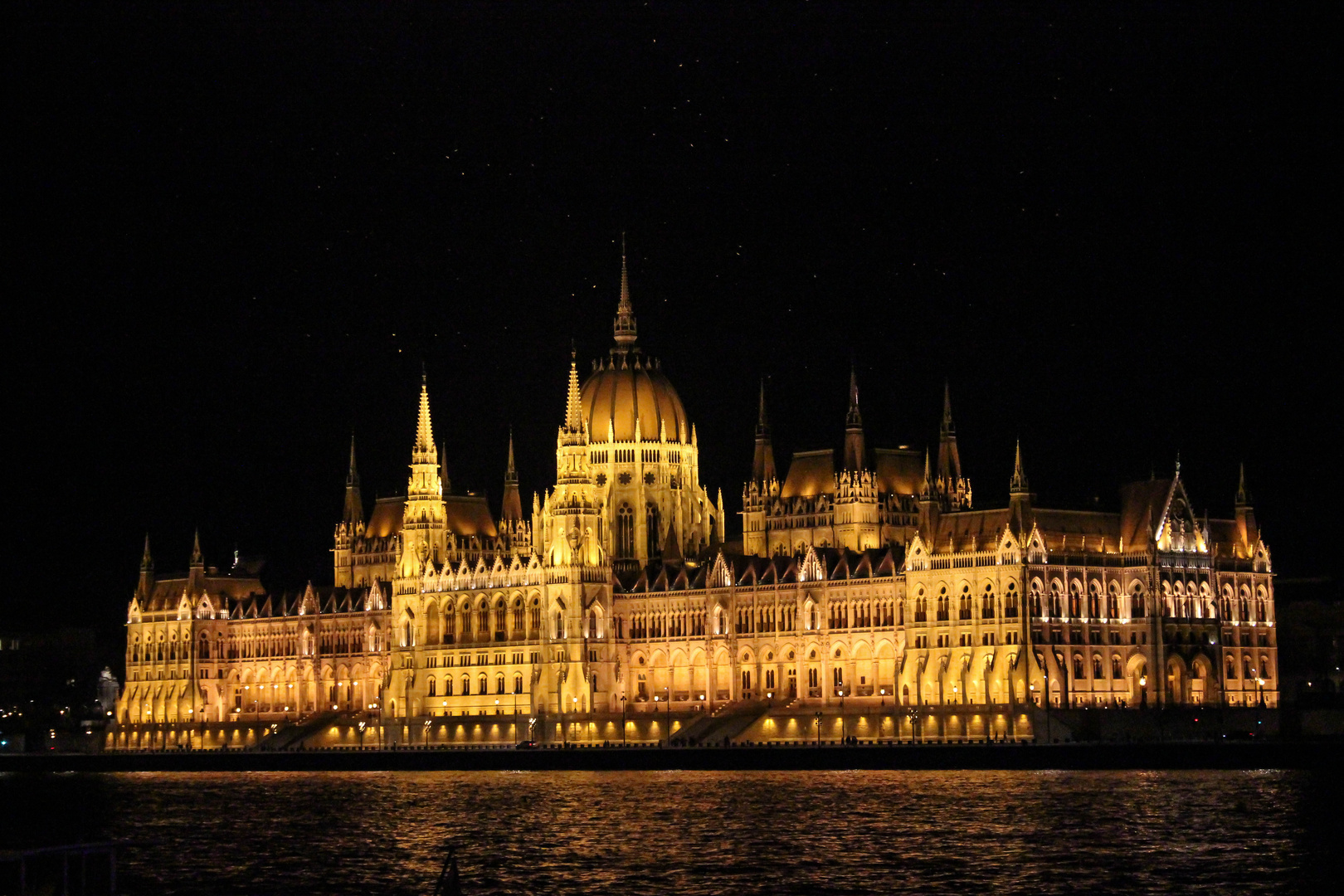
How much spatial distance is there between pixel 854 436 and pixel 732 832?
78.1m

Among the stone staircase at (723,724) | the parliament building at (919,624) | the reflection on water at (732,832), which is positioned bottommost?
the reflection on water at (732,832)

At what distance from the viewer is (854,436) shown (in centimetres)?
19662

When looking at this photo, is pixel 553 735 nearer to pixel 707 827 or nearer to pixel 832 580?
pixel 832 580

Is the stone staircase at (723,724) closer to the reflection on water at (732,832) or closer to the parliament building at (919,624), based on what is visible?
the parliament building at (919,624)

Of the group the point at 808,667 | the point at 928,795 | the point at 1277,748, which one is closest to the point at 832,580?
the point at 808,667

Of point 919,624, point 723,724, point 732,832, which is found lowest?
point 732,832

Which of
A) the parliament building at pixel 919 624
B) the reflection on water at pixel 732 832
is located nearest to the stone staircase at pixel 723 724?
the parliament building at pixel 919 624

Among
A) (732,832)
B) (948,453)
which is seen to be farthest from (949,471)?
(732,832)

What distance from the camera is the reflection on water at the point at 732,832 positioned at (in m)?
103

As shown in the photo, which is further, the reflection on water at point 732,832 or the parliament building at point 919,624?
the parliament building at point 919,624

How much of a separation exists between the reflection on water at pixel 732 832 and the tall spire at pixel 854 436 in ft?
121

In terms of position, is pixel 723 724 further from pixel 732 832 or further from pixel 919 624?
pixel 732 832

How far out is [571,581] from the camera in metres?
198

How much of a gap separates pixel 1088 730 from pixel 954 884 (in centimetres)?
6882
